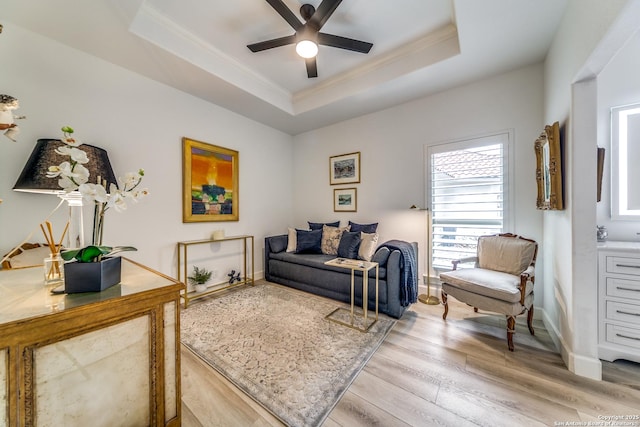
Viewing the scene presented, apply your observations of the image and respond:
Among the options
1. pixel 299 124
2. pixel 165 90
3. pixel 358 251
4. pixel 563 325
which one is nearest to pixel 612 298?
pixel 563 325

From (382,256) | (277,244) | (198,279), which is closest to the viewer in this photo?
(382,256)

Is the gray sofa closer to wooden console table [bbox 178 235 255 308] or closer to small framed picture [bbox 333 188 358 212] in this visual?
wooden console table [bbox 178 235 255 308]

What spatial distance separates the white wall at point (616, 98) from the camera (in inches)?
79.4

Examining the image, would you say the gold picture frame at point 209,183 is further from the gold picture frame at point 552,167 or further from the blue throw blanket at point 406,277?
the gold picture frame at point 552,167

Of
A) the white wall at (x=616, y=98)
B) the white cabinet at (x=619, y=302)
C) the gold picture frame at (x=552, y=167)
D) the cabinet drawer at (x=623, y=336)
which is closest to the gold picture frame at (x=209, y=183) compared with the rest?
the gold picture frame at (x=552, y=167)

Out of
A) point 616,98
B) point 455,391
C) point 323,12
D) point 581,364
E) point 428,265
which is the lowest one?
point 455,391

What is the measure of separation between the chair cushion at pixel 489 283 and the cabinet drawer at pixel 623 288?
1.53ft

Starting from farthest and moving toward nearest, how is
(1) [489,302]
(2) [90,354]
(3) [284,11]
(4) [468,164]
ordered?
(4) [468,164]
(1) [489,302]
(3) [284,11]
(2) [90,354]

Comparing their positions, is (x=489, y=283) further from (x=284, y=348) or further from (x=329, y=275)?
(x=284, y=348)

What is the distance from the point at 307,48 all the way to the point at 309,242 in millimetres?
2543

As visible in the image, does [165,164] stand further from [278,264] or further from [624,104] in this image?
[624,104]

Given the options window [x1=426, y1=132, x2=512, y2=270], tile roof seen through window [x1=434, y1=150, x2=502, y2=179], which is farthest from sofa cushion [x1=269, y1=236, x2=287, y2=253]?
tile roof seen through window [x1=434, y1=150, x2=502, y2=179]

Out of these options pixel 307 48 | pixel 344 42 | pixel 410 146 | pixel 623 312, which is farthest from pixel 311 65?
pixel 623 312

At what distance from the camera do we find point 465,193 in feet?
9.71
